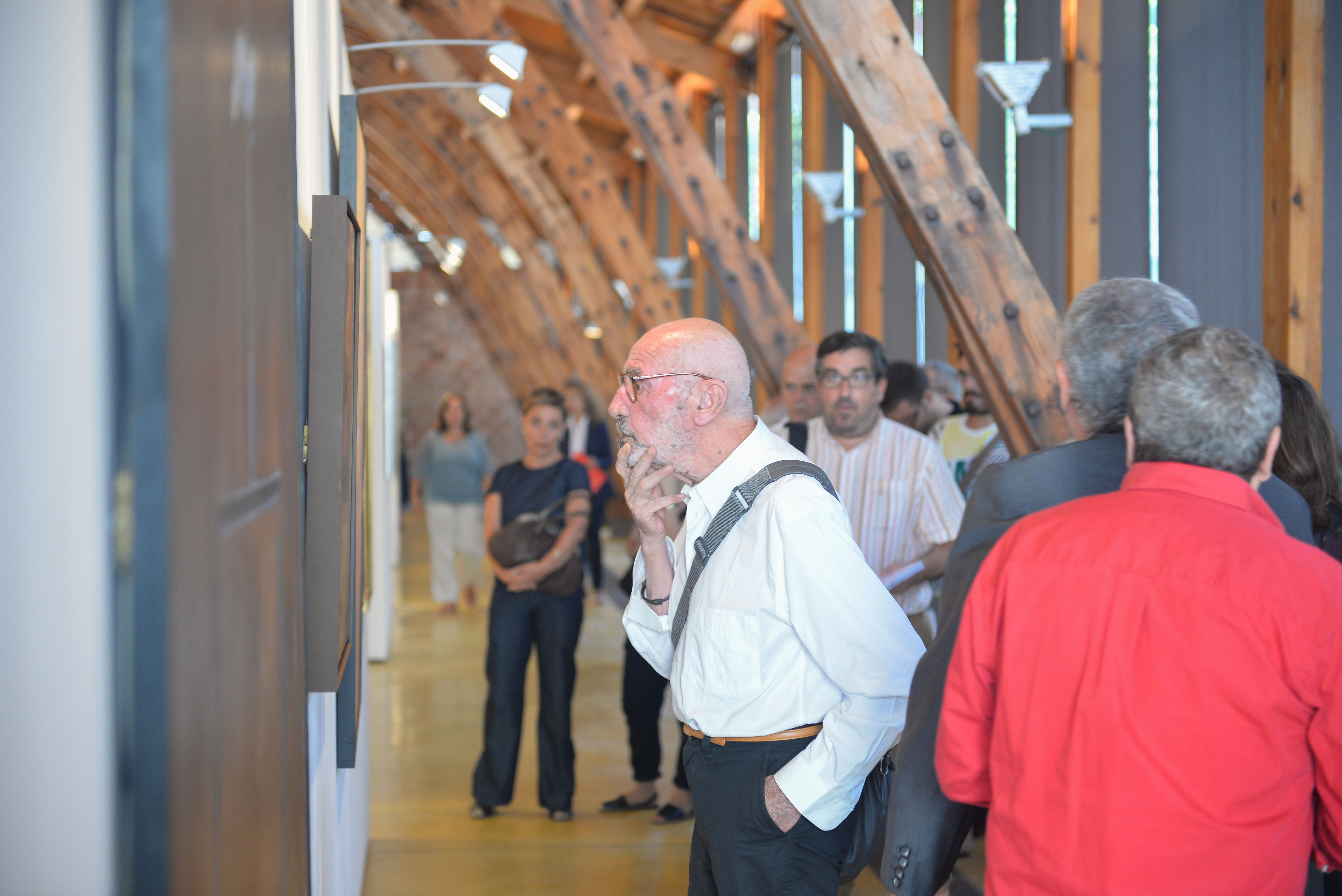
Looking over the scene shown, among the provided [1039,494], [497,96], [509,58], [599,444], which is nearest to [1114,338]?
[1039,494]

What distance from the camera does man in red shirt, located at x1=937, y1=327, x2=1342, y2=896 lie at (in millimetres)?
1323

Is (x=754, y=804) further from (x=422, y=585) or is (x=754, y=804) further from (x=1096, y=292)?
(x=422, y=585)

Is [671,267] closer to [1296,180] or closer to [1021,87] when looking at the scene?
[1021,87]

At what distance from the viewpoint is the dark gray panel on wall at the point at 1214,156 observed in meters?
5.19

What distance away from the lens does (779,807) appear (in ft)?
6.15

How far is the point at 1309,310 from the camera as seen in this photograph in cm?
394

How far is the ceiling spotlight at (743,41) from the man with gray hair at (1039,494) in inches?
395

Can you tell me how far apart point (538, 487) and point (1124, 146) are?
12.3ft

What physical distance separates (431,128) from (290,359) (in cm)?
1290

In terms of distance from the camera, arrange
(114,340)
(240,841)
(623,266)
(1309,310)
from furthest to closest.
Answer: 1. (623,266)
2. (1309,310)
3. (240,841)
4. (114,340)

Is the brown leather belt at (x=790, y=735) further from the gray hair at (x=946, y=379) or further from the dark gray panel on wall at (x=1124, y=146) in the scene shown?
the dark gray panel on wall at (x=1124, y=146)

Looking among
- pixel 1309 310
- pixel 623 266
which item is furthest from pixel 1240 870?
pixel 623 266

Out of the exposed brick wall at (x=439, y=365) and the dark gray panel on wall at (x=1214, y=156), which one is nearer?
the dark gray panel on wall at (x=1214, y=156)

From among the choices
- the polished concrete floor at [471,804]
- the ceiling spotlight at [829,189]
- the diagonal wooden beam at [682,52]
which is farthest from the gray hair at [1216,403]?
the diagonal wooden beam at [682,52]
